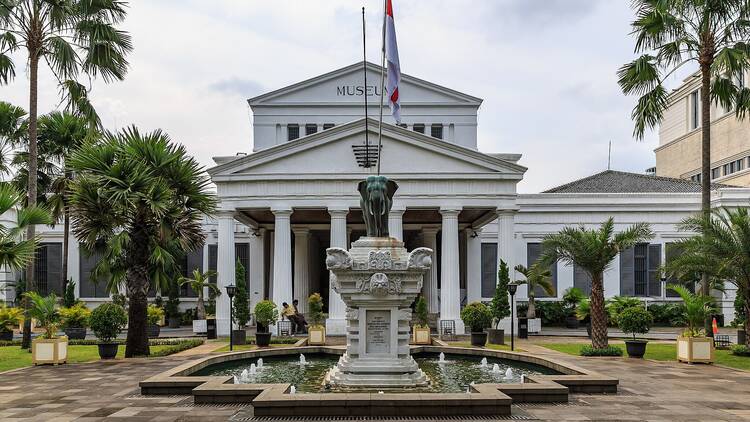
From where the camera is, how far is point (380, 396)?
12.7m

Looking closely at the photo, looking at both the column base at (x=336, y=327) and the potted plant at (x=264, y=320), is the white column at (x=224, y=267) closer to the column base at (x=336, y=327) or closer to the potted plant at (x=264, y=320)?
the column base at (x=336, y=327)

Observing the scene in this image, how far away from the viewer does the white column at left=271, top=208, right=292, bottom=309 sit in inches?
1355

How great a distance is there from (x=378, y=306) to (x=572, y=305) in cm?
3047

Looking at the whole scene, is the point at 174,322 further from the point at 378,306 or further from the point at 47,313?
the point at 378,306

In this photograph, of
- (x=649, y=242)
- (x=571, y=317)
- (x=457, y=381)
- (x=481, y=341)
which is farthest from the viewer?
(x=649, y=242)

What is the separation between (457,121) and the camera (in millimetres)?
47750

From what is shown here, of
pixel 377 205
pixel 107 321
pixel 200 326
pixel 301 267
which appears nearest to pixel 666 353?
pixel 377 205

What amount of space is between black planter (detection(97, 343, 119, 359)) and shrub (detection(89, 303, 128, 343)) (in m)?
0.56

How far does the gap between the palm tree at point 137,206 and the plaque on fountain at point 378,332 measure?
392 inches

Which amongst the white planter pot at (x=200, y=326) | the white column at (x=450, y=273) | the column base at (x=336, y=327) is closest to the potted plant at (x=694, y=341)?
the white column at (x=450, y=273)

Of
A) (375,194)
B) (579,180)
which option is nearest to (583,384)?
(375,194)

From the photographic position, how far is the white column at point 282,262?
3441cm

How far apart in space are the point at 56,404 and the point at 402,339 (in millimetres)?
7437

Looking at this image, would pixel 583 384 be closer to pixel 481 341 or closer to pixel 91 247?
pixel 481 341
